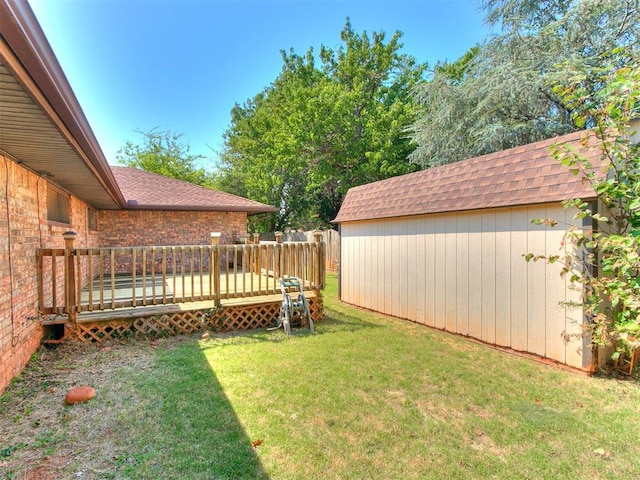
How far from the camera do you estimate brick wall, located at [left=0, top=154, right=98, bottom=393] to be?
3422 mm

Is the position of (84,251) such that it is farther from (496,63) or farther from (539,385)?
(496,63)

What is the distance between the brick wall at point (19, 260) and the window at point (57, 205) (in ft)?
1.23

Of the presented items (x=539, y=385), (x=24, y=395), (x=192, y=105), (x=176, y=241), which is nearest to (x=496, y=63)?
(x=539, y=385)

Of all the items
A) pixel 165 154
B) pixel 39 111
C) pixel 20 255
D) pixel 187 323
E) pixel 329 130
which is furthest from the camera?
pixel 165 154

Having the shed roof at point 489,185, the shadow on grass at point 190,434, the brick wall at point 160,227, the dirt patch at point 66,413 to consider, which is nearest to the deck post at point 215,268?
the dirt patch at point 66,413

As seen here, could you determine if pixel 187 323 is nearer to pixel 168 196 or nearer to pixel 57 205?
Result: pixel 57 205

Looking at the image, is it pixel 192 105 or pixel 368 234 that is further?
pixel 192 105

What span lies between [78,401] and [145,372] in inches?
30.6

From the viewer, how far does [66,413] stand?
9.77 feet

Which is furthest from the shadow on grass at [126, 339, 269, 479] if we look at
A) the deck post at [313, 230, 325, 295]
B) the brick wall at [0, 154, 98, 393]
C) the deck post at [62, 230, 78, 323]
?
the deck post at [313, 230, 325, 295]

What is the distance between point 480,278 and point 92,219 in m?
10.6

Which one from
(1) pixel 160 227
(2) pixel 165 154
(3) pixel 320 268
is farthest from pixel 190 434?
(2) pixel 165 154

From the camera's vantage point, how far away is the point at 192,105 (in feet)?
84.3

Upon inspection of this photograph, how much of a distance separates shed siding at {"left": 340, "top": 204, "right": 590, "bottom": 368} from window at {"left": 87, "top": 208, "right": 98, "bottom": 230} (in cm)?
766
